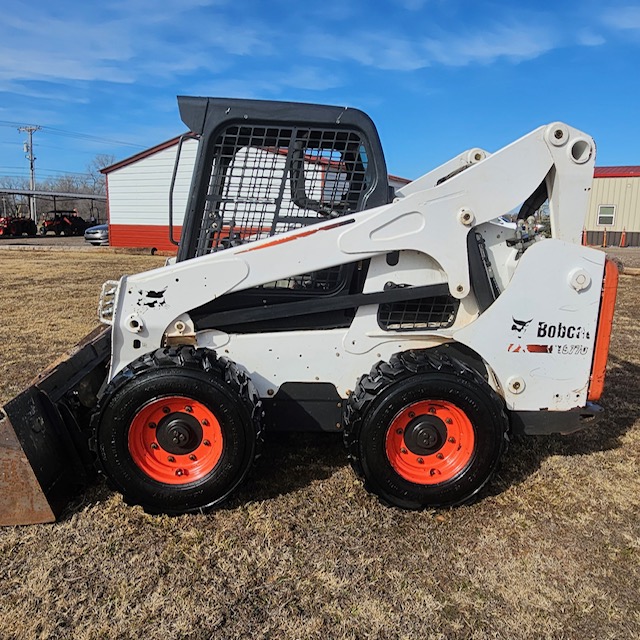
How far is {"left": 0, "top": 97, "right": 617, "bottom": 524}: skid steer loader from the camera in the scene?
3.05 meters

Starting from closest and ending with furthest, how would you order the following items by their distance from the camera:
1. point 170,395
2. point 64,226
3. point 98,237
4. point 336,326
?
point 170,395
point 336,326
point 98,237
point 64,226

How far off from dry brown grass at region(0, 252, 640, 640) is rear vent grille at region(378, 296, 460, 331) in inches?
38.9

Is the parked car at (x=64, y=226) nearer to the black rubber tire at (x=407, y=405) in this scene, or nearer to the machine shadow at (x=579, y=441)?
the machine shadow at (x=579, y=441)

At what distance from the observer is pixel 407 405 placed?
10.1 ft

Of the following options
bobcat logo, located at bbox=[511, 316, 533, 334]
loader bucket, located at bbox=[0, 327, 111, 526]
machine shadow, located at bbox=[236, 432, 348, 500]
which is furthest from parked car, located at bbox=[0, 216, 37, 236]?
bobcat logo, located at bbox=[511, 316, 533, 334]

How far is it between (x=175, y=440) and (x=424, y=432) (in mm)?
1362

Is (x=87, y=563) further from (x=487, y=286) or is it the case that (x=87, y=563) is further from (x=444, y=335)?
(x=487, y=286)

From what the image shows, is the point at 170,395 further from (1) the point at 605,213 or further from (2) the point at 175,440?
(1) the point at 605,213

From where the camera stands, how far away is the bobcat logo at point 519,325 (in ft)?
10.7

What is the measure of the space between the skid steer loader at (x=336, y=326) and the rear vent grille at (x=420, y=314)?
0.01m

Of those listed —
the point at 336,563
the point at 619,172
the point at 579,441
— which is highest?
the point at 619,172

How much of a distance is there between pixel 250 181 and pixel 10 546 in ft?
7.48

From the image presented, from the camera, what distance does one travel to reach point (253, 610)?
7.96 ft

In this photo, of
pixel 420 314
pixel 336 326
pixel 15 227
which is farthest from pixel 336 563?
pixel 15 227
